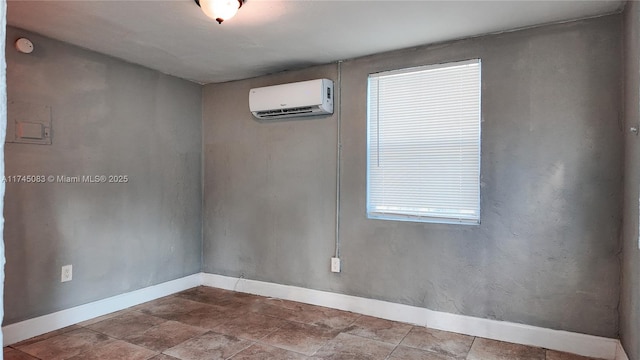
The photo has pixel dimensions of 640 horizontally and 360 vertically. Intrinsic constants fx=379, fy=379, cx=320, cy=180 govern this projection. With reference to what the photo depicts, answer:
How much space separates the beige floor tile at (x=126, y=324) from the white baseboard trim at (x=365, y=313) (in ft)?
0.55

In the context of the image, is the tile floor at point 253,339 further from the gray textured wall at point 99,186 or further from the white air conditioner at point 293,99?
the white air conditioner at point 293,99

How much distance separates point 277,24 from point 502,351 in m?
2.59

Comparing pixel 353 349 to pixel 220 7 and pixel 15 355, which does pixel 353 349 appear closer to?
pixel 15 355

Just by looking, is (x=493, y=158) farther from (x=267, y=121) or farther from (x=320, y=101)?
(x=267, y=121)

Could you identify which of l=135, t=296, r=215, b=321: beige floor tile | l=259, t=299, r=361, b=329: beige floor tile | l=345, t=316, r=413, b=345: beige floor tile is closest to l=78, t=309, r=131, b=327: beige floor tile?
l=135, t=296, r=215, b=321: beige floor tile

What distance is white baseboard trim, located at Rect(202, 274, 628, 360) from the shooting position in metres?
2.38

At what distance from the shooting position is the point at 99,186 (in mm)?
3100

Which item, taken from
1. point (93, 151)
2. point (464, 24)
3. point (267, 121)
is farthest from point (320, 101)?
point (93, 151)

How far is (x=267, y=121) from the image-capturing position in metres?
3.66

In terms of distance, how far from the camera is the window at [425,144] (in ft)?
8.98

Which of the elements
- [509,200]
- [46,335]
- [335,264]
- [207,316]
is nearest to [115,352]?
[46,335]

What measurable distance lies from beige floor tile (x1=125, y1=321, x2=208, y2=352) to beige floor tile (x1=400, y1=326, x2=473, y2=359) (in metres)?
1.52

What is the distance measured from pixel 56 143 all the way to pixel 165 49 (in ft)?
3.52

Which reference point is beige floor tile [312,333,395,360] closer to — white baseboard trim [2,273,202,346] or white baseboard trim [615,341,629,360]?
white baseboard trim [615,341,629,360]
